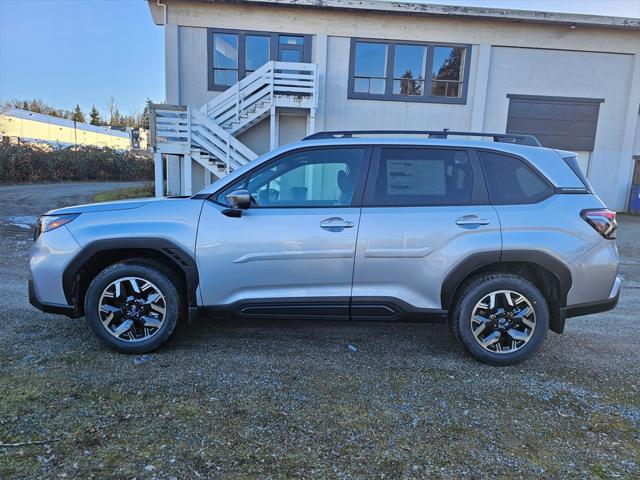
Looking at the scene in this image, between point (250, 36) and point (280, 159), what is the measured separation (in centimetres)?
1069

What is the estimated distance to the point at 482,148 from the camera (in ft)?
11.6

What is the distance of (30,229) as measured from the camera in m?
9.62

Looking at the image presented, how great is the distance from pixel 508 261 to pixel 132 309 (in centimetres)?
302

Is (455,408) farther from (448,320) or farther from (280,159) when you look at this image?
(280,159)

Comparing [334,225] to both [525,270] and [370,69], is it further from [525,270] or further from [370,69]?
[370,69]

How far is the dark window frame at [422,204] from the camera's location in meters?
3.40

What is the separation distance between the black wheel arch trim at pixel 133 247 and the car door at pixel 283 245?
8 cm

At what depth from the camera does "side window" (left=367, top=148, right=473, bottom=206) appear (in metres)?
3.43

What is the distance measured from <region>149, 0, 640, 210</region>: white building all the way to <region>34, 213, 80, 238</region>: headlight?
8294mm

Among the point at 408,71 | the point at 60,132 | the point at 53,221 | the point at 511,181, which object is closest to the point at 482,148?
the point at 511,181

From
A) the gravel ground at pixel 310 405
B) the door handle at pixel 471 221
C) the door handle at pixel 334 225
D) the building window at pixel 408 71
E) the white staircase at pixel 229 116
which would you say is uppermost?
the building window at pixel 408 71

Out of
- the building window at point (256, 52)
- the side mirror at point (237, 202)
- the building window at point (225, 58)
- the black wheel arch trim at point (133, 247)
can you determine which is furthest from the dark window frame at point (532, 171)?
the building window at point (225, 58)

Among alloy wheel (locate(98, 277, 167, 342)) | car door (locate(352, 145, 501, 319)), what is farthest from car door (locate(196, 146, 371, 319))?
alloy wheel (locate(98, 277, 167, 342))

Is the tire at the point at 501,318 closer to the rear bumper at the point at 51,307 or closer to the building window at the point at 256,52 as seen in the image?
the rear bumper at the point at 51,307
